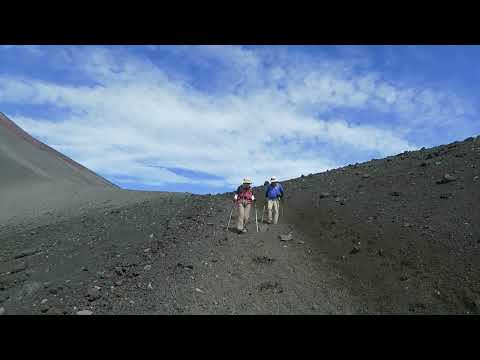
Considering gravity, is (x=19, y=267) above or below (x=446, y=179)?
below

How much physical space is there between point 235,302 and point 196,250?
3855 mm

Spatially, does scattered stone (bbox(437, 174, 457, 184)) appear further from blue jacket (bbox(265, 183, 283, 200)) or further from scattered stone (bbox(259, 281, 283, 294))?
scattered stone (bbox(259, 281, 283, 294))

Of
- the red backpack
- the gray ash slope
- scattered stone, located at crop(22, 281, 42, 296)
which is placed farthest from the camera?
the red backpack

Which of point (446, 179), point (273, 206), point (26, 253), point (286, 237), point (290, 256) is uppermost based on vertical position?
point (446, 179)

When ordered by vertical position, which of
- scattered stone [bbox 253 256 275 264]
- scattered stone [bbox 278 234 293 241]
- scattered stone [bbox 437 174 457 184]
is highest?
scattered stone [bbox 437 174 457 184]

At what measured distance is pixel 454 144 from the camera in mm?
23062

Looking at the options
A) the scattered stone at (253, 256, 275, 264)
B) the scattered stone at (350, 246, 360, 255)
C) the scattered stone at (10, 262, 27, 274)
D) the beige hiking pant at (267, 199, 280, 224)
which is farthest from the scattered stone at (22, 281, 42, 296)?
the scattered stone at (350, 246, 360, 255)

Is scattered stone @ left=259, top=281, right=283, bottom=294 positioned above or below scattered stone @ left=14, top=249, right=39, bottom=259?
above

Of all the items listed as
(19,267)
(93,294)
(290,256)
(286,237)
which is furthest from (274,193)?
(19,267)

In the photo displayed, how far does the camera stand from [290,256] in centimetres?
1430

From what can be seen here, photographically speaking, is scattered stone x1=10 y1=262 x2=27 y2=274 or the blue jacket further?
the blue jacket

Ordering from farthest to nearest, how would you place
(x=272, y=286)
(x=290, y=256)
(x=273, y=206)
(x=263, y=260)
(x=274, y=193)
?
1. (x=273, y=206)
2. (x=274, y=193)
3. (x=290, y=256)
4. (x=263, y=260)
5. (x=272, y=286)

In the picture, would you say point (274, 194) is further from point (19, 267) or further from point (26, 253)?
point (26, 253)

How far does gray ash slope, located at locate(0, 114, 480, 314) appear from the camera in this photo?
11031 millimetres
